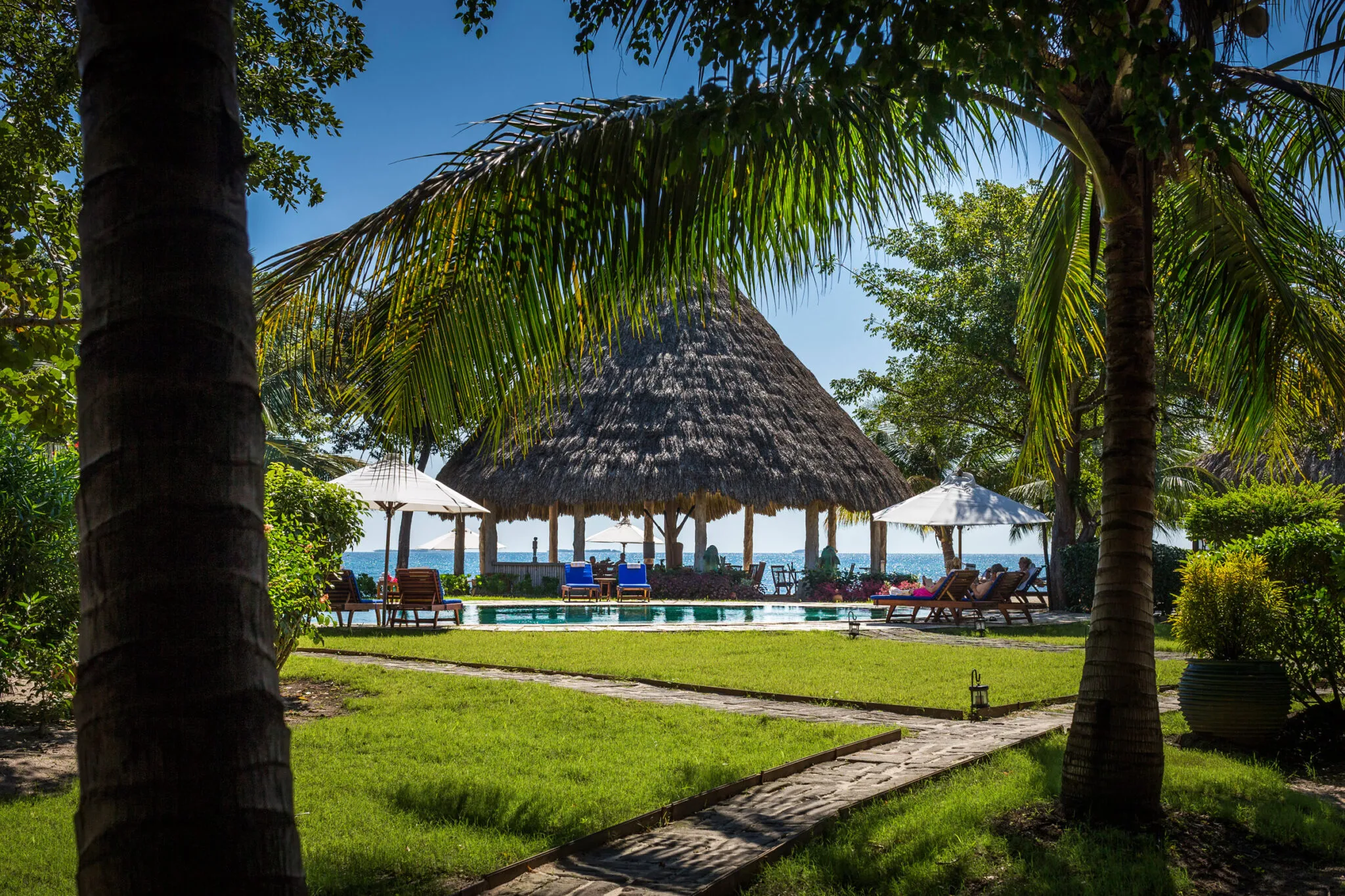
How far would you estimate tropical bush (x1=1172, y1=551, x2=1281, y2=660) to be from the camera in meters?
5.83

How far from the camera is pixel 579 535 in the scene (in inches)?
948

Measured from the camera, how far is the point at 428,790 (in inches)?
180

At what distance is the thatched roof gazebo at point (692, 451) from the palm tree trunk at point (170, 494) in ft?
64.9

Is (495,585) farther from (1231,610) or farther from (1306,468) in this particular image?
(1231,610)

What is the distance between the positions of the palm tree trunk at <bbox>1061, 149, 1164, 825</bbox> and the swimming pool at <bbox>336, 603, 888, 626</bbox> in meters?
11.3

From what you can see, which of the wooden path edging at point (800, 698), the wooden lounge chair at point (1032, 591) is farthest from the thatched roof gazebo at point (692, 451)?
the wooden path edging at point (800, 698)

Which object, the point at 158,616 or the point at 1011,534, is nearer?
the point at 158,616

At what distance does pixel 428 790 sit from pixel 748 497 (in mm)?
17517

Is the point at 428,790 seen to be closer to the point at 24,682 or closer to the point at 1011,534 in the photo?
the point at 24,682

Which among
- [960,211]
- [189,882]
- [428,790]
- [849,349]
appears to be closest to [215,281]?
[189,882]

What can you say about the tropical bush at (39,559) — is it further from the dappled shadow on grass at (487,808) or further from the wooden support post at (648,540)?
the wooden support post at (648,540)

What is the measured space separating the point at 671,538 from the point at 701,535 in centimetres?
156

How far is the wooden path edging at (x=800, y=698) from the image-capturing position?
6.96 metres

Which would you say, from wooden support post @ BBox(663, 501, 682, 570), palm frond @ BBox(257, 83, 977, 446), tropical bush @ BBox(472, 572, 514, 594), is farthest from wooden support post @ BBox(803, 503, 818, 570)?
palm frond @ BBox(257, 83, 977, 446)
